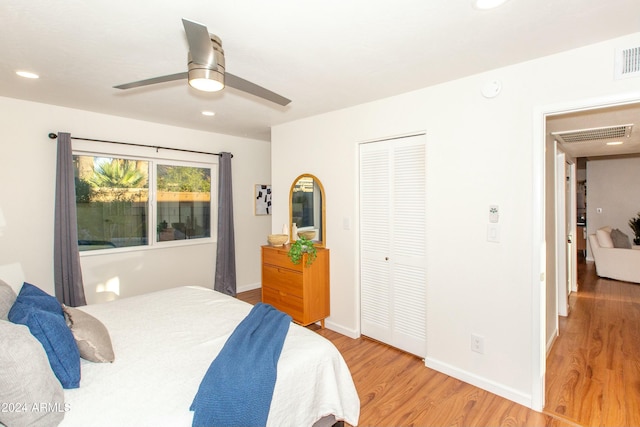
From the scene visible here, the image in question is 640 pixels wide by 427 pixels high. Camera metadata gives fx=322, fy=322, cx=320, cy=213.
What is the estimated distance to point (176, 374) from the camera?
1492 millimetres

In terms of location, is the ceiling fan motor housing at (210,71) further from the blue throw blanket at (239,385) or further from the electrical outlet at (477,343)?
the electrical outlet at (477,343)

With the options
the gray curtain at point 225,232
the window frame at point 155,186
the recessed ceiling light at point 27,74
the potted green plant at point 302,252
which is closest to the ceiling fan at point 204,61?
the recessed ceiling light at point 27,74

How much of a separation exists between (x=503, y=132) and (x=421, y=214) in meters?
0.93

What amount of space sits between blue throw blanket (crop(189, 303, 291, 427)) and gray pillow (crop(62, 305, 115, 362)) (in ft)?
1.90

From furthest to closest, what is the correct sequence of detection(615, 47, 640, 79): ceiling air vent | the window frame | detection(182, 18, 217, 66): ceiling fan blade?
the window frame < detection(615, 47, 640, 79): ceiling air vent < detection(182, 18, 217, 66): ceiling fan blade

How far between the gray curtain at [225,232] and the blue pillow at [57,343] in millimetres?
A: 3101

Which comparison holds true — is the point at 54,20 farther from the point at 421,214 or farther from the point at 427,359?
the point at 427,359

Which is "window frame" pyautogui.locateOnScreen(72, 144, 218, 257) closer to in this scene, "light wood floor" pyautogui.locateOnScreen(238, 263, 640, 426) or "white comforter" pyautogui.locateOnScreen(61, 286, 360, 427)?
"white comforter" pyautogui.locateOnScreen(61, 286, 360, 427)

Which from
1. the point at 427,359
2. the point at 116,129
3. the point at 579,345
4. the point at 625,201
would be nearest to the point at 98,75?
the point at 116,129

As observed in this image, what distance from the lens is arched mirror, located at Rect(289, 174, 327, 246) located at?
3.68 meters

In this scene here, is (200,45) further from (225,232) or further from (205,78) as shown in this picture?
(225,232)

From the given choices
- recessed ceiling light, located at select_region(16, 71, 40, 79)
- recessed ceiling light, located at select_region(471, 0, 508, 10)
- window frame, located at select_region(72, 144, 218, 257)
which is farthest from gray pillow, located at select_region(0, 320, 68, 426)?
window frame, located at select_region(72, 144, 218, 257)

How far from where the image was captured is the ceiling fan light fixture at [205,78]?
1618mm

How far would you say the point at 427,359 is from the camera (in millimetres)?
2836
